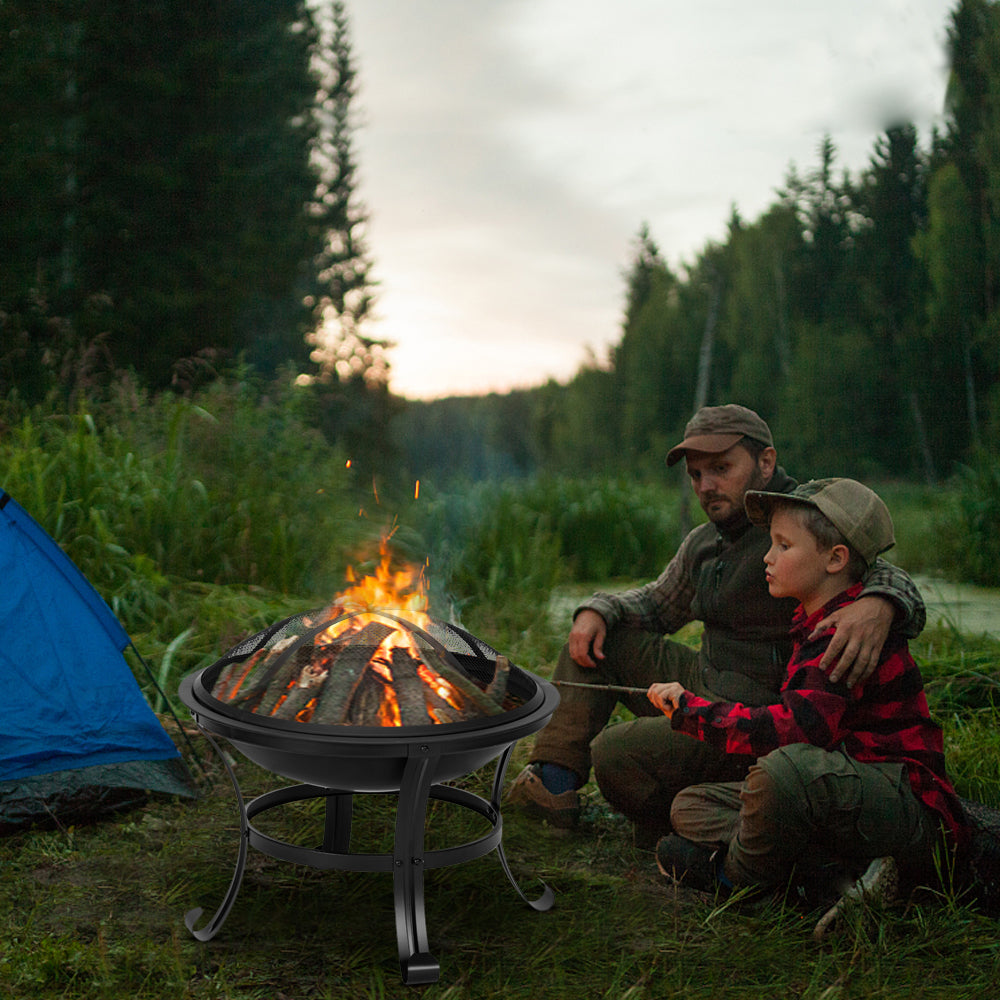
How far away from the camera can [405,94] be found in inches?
287

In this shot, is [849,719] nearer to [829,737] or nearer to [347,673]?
[829,737]

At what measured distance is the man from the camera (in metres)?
2.46

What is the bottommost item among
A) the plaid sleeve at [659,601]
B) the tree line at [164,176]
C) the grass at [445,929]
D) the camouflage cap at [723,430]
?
the grass at [445,929]

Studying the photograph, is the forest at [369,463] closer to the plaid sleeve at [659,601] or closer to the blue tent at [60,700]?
the blue tent at [60,700]

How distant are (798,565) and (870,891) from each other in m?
0.74

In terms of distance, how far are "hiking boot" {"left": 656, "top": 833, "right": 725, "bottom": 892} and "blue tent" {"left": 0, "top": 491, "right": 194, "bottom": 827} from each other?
1525mm

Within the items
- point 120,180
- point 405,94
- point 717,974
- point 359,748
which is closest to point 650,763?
point 717,974

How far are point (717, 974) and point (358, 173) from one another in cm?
2228

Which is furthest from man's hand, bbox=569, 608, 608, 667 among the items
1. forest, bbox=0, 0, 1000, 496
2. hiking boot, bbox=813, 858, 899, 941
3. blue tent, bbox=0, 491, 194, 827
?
forest, bbox=0, 0, 1000, 496

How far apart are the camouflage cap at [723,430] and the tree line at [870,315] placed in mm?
3890

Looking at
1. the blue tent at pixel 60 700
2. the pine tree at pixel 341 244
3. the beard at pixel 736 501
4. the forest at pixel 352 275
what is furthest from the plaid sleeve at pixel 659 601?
the pine tree at pixel 341 244

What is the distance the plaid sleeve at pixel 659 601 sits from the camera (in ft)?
8.80

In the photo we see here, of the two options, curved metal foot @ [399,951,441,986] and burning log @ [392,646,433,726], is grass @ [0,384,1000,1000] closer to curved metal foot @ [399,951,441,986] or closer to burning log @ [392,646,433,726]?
curved metal foot @ [399,951,441,986]

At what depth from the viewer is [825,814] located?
195 cm
